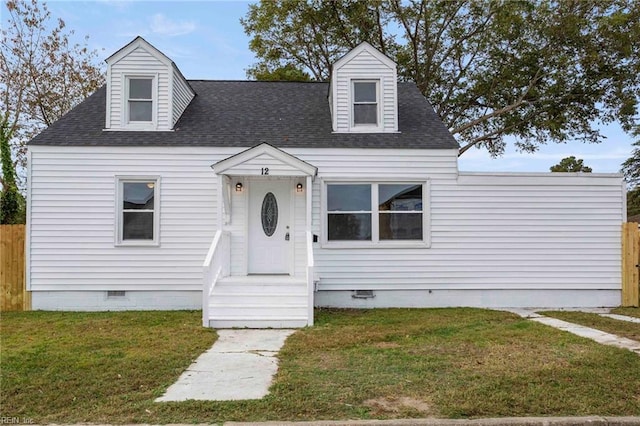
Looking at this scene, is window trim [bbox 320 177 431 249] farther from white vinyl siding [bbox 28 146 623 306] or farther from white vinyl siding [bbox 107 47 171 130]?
white vinyl siding [bbox 107 47 171 130]

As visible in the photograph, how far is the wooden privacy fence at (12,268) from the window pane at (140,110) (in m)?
3.21

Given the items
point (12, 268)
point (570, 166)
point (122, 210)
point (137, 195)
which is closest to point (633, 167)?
point (570, 166)

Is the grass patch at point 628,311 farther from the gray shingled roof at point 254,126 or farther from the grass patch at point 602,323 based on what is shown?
the gray shingled roof at point 254,126

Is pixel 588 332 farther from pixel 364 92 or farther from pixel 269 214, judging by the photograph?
pixel 364 92

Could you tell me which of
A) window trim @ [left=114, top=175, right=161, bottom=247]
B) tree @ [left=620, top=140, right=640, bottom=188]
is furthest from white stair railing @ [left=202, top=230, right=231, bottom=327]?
tree @ [left=620, top=140, right=640, bottom=188]

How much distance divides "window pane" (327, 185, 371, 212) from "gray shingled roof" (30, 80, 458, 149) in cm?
89

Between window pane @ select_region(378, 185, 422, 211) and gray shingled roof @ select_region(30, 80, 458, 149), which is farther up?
gray shingled roof @ select_region(30, 80, 458, 149)

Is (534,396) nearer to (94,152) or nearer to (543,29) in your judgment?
(94,152)

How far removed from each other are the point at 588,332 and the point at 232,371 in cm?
520

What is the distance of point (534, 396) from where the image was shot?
152 inches

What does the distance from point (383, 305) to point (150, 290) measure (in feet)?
15.9

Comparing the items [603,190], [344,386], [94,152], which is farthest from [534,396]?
[94,152]

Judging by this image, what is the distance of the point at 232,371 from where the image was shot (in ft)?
15.7

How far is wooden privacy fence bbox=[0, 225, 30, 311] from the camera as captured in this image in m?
9.17
